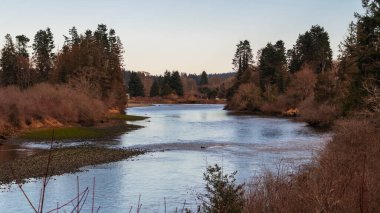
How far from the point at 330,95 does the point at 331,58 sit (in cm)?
4524

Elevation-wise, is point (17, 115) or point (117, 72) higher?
point (117, 72)

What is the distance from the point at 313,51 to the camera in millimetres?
111375

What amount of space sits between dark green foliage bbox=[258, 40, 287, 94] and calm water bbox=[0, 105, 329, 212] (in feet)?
192

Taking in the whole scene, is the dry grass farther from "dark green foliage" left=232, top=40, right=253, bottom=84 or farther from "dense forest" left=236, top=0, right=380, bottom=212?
"dark green foliage" left=232, top=40, right=253, bottom=84

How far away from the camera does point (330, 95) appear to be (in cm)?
6888

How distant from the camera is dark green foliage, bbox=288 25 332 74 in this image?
356ft

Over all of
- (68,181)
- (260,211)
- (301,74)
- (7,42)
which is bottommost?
(68,181)

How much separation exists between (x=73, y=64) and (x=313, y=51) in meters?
58.9

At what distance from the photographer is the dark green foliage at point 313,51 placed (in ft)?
356

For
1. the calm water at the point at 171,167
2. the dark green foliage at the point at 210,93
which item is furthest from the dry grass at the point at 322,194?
the dark green foliage at the point at 210,93

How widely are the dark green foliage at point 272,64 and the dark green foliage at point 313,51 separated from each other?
3788mm

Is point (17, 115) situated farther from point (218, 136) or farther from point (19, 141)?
point (218, 136)

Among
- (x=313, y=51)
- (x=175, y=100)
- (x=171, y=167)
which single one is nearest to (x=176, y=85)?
(x=175, y=100)

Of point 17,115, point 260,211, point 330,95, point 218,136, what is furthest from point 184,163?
point 330,95
